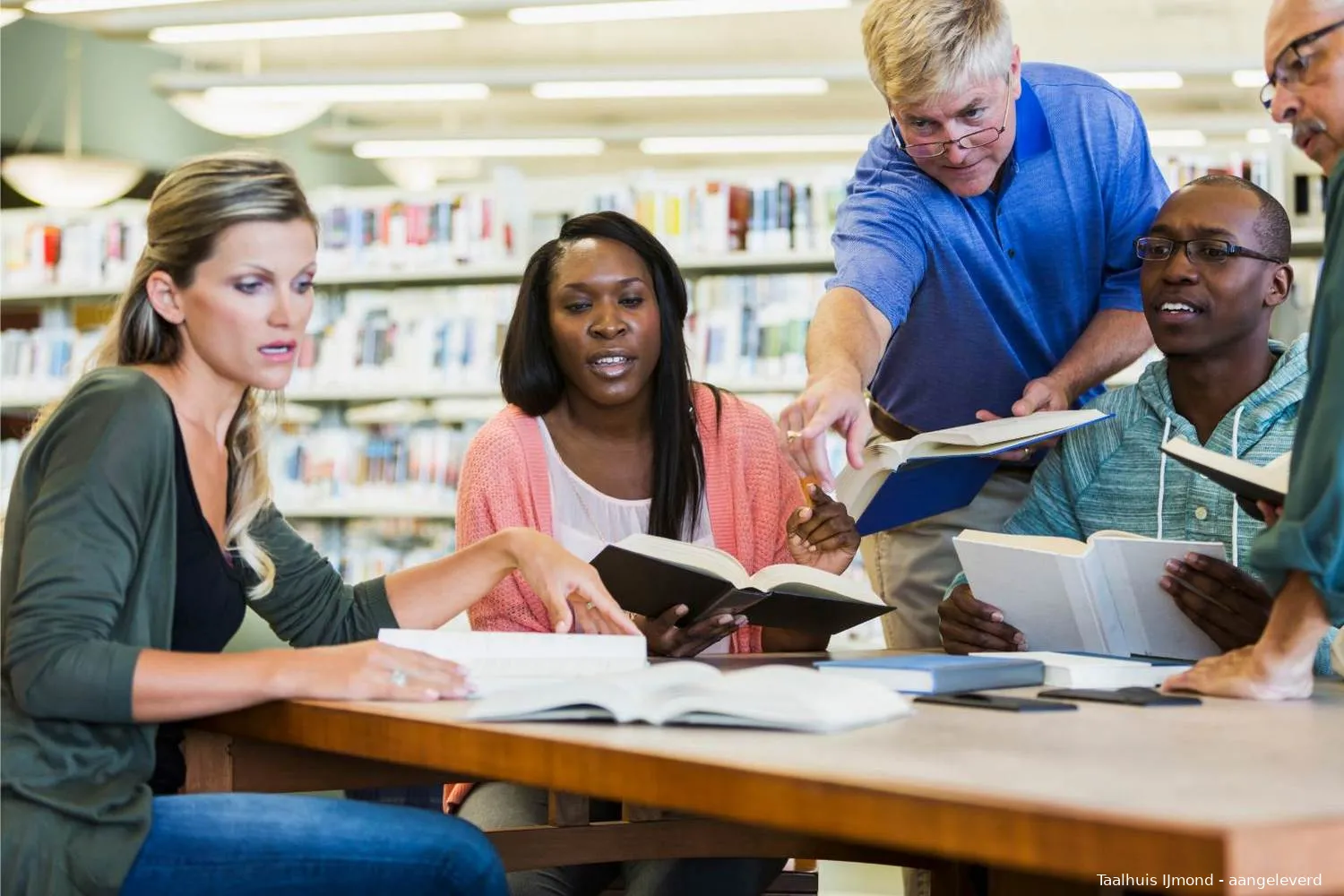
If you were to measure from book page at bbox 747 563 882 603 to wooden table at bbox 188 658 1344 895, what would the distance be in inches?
16.8

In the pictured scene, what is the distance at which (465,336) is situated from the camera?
536 centimetres

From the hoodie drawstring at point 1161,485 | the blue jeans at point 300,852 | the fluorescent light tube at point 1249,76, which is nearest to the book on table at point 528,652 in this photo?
the blue jeans at point 300,852

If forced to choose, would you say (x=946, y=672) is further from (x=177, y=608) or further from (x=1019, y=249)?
(x=1019, y=249)

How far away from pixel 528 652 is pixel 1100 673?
61cm

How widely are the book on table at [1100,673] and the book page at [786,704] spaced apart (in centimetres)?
33

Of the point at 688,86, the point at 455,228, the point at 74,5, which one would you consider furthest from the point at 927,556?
the point at 688,86

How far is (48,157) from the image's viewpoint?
22.4 feet

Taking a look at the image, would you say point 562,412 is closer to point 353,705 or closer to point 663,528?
point 663,528

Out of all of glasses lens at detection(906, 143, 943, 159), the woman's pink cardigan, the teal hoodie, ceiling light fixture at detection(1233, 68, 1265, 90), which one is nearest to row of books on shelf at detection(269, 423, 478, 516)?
the woman's pink cardigan

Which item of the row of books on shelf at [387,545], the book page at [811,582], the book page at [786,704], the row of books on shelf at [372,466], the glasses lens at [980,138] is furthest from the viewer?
the row of books on shelf at [387,545]

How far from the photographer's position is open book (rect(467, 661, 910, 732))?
1.22 metres

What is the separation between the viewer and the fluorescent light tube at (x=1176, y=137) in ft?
29.3

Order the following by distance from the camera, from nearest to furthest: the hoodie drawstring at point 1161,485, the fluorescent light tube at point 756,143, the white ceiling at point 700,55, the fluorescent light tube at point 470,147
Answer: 1. the hoodie drawstring at point 1161,485
2. the white ceiling at point 700,55
3. the fluorescent light tube at point 470,147
4. the fluorescent light tube at point 756,143

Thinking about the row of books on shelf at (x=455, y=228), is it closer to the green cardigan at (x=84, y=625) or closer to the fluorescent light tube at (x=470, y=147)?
the fluorescent light tube at (x=470, y=147)
